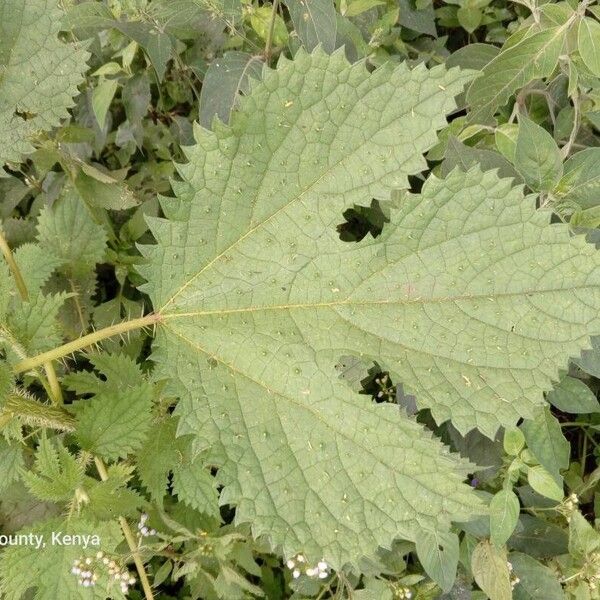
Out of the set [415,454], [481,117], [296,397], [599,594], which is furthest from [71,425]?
[599,594]

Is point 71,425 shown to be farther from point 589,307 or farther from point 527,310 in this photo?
point 589,307

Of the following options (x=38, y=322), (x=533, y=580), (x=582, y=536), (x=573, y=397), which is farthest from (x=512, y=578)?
(x=38, y=322)

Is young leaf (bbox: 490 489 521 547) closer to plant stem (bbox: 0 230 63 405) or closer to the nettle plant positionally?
the nettle plant

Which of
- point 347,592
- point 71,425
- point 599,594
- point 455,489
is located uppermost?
point 71,425

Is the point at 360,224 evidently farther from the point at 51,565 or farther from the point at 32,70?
the point at 51,565

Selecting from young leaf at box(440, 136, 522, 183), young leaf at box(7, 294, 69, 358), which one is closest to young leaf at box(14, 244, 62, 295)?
young leaf at box(7, 294, 69, 358)

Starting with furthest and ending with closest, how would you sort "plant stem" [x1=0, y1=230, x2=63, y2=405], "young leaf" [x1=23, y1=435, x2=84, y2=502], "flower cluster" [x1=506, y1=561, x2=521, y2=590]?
1. "flower cluster" [x1=506, y1=561, x2=521, y2=590]
2. "plant stem" [x1=0, y1=230, x2=63, y2=405]
3. "young leaf" [x1=23, y1=435, x2=84, y2=502]
